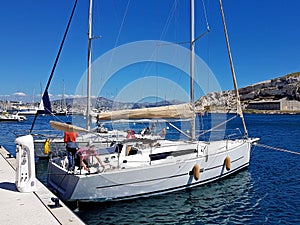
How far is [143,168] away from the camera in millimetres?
11898

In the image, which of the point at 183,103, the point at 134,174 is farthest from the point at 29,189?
the point at 183,103

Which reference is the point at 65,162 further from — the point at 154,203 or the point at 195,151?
the point at 195,151

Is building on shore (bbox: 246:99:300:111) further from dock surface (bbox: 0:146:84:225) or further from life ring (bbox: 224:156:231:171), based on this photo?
dock surface (bbox: 0:146:84:225)

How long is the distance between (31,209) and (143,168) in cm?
528

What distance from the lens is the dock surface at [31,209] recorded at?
656 cm

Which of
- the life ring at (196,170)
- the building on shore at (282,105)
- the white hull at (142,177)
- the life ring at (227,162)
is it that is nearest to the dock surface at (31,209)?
the white hull at (142,177)

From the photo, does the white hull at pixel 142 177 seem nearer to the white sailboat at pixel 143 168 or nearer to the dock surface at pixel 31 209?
the white sailboat at pixel 143 168

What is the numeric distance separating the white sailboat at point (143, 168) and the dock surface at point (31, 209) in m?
1.88

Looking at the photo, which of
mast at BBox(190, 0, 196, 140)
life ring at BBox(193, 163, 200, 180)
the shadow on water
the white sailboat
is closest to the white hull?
the white sailboat

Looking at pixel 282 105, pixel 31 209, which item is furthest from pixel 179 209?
pixel 282 105

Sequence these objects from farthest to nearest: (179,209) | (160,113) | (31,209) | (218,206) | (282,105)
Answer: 1. (282,105)
2. (160,113)
3. (218,206)
4. (179,209)
5. (31,209)

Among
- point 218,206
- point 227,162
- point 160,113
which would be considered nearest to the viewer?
point 218,206

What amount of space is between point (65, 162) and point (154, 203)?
3943mm

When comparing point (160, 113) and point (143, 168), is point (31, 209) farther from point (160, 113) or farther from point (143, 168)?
point (160, 113)
